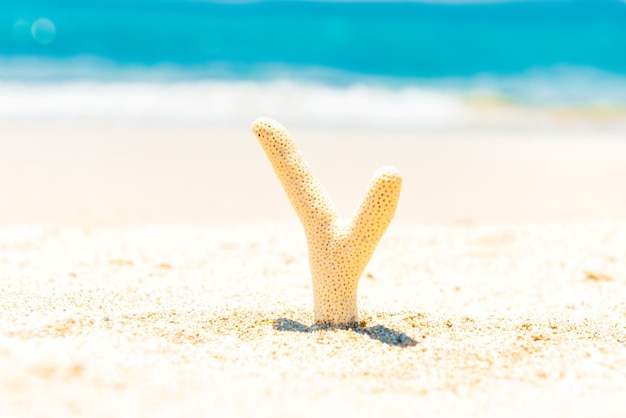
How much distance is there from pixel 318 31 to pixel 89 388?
64.3ft

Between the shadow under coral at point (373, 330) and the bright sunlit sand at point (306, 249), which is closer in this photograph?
the bright sunlit sand at point (306, 249)

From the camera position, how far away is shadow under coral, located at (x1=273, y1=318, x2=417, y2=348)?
2756 mm

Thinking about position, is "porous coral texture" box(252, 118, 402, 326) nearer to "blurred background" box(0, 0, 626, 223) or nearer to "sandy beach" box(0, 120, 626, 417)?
"sandy beach" box(0, 120, 626, 417)

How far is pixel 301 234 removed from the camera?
519 cm

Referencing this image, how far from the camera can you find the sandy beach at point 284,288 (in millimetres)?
2209

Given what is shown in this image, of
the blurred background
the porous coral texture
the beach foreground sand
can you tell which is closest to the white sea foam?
the blurred background

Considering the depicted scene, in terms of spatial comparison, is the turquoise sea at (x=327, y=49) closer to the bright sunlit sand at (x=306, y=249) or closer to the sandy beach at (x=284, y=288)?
the bright sunlit sand at (x=306, y=249)

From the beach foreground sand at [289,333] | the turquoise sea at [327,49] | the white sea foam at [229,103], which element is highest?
the turquoise sea at [327,49]

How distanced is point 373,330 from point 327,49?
55.8 ft

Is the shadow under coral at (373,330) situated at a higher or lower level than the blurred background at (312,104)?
lower

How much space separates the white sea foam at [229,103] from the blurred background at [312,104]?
60mm

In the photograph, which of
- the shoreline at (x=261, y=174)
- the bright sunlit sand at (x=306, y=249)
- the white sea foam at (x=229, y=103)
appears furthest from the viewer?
the white sea foam at (x=229, y=103)

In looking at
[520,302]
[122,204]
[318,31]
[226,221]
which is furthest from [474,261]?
[318,31]

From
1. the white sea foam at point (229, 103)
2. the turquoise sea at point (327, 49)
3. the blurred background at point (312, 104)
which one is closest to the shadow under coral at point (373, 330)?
the blurred background at point (312, 104)
